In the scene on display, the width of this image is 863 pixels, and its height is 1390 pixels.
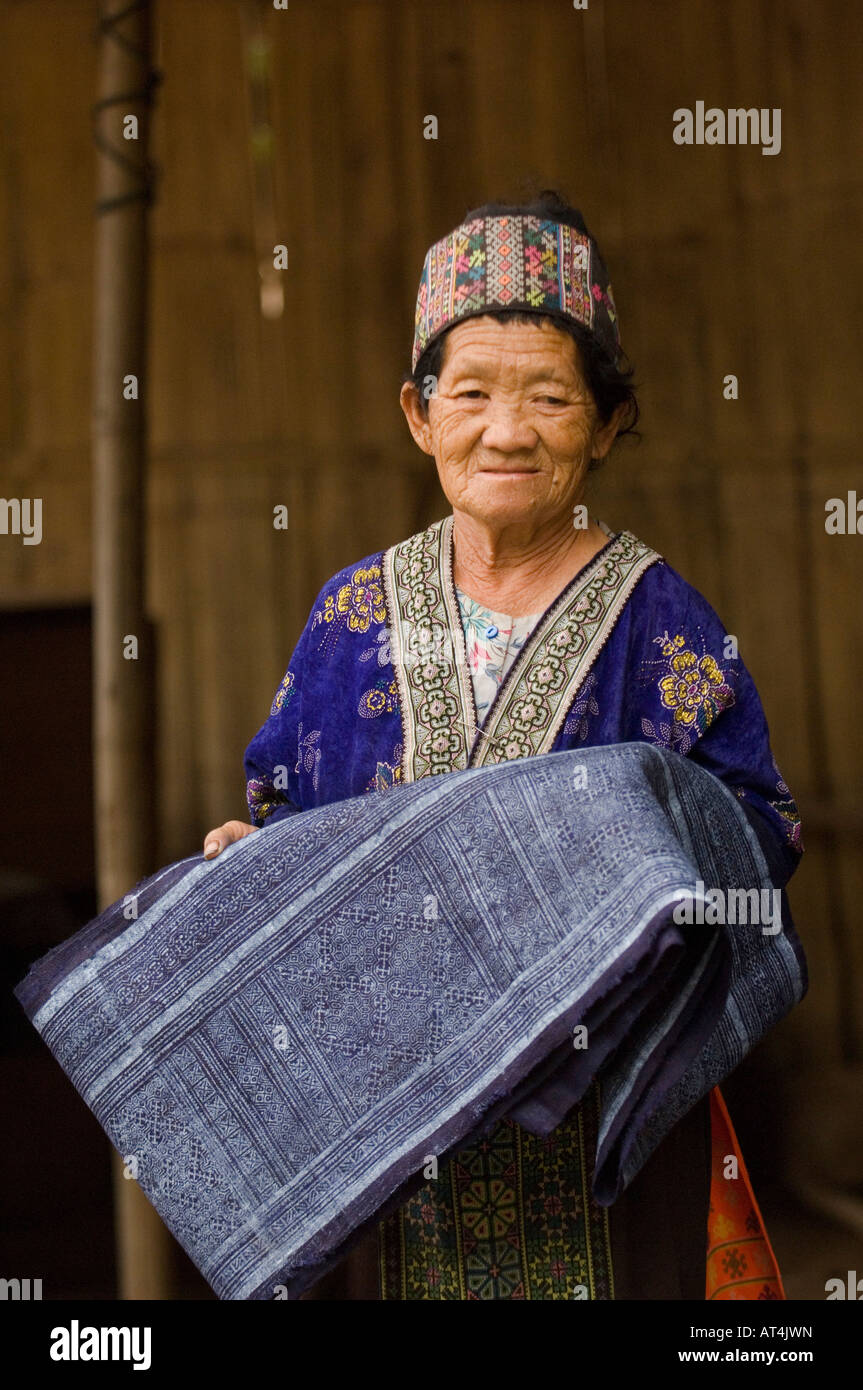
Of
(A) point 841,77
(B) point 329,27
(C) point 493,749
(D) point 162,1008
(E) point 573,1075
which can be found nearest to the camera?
(E) point 573,1075

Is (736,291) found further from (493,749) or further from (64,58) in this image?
(493,749)

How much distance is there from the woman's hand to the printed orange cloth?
76cm

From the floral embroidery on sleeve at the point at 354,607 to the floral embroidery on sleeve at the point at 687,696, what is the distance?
43 centimetres

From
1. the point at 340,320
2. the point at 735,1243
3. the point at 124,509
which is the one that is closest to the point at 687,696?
the point at 735,1243

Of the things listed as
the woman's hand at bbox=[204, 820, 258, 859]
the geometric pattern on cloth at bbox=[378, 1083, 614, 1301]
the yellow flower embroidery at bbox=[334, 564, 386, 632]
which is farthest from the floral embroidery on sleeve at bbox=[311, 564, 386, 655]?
the geometric pattern on cloth at bbox=[378, 1083, 614, 1301]

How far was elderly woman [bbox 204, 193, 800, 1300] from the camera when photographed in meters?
2.04

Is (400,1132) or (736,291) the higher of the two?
(736,291)

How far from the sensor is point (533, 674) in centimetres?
209

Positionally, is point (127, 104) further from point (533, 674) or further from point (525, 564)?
point (533, 674)

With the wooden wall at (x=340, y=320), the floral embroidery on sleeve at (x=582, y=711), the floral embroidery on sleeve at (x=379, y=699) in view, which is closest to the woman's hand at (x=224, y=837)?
the floral embroidery on sleeve at (x=379, y=699)

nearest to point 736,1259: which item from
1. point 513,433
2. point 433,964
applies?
point 433,964

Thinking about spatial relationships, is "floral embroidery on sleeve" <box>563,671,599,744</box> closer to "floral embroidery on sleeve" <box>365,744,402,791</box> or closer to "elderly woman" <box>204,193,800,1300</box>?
"elderly woman" <box>204,193,800,1300</box>
